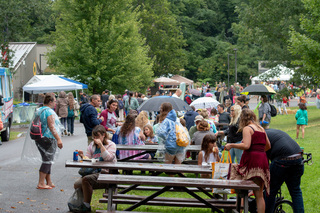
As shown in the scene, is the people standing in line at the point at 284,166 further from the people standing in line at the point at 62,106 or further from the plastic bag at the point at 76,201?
the people standing in line at the point at 62,106

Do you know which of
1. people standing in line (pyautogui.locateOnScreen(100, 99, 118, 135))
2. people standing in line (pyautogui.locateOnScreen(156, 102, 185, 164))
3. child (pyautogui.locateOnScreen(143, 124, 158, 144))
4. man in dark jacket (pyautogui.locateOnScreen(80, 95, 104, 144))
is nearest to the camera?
people standing in line (pyautogui.locateOnScreen(156, 102, 185, 164))

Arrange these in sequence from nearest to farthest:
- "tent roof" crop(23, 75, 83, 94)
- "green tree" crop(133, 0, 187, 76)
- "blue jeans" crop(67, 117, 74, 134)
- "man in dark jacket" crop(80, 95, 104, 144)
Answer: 1. "man in dark jacket" crop(80, 95, 104, 144)
2. "blue jeans" crop(67, 117, 74, 134)
3. "tent roof" crop(23, 75, 83, 94)
4. "green tree" crop(133, 0, 187, 76)

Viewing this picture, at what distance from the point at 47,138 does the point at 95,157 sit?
1.71 m

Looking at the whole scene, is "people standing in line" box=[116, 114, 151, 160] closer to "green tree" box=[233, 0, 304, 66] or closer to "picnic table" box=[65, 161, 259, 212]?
"picnic table" box=[65, 161, 259, 212]

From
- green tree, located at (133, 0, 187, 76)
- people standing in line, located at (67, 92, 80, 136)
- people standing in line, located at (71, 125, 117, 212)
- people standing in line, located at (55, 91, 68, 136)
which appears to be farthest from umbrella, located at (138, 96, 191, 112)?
green tree, located at (133, 0, 187, 76)

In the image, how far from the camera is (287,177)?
7.23 m

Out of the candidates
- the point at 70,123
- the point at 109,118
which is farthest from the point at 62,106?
the point at 109,118

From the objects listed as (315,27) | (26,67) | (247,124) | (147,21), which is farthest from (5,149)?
(147,21)

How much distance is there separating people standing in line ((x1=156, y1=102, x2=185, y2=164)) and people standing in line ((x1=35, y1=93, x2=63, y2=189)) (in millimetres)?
2057

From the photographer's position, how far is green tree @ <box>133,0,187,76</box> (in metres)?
60.8

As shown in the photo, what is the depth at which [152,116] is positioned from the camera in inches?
1218

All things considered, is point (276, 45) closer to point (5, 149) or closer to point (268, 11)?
point (268, 11)

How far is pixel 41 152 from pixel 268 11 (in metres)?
25.3

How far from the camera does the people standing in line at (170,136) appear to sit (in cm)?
1052
